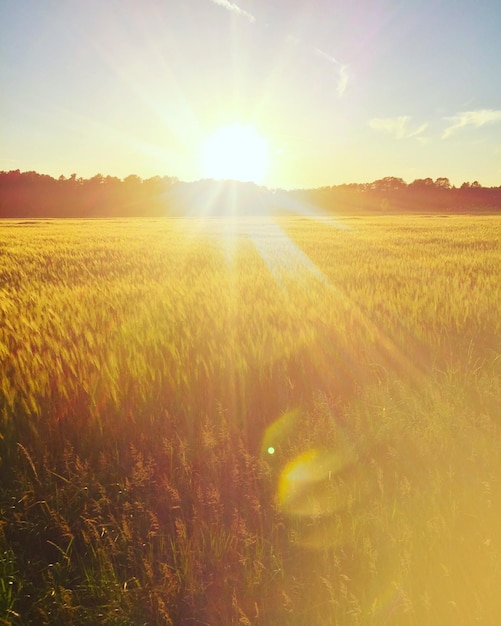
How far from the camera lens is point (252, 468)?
2123 mm

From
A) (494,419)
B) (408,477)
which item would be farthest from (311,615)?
(494,419)

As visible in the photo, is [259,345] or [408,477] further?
[259,345]

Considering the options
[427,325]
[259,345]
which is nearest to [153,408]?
[259,345]

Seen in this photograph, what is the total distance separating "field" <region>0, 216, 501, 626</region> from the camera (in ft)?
5.05

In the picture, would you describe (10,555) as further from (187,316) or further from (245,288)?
(245,288)

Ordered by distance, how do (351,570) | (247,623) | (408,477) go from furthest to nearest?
(408,477)
(351,570)
(247,623)

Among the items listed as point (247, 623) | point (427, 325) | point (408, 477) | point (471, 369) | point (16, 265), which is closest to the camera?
point (247, 623)

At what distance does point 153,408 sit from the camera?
254cm

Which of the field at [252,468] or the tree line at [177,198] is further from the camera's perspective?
the tree line at [177,198]

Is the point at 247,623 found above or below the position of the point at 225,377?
below

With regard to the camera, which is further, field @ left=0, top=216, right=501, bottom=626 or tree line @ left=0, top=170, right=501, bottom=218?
tree line @ left=0, top=170, right=501, bottom=218

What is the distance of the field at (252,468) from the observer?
1540 millimetres

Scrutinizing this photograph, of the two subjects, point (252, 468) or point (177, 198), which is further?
point (177, 198)

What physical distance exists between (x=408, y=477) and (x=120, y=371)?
6.37 ft
